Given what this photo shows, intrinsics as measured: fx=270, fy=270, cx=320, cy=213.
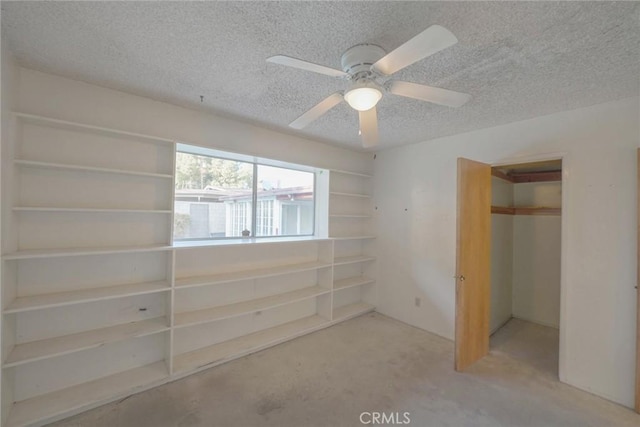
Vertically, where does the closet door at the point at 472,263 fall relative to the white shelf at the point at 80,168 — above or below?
below

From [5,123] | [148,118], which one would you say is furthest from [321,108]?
[5,123]

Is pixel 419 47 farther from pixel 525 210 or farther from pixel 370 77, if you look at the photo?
pixel 525 210

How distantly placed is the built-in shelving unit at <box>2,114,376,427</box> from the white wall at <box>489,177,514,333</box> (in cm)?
268

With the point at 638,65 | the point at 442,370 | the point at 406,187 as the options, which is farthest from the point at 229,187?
the point at 638,65

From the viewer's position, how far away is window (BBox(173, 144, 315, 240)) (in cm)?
284

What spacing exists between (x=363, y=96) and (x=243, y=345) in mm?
2636

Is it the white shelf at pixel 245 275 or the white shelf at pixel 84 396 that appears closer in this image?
the white shelf at pixel 84 396

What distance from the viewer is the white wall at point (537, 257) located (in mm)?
3697

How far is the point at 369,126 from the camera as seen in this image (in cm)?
178

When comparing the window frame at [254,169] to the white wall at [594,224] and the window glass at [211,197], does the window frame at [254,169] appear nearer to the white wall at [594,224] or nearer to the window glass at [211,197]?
the window glass at [211,197]

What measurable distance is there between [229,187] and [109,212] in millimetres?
1210

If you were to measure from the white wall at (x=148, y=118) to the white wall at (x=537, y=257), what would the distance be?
3168 mm

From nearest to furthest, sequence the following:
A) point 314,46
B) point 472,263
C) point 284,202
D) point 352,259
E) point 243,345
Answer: point 314,46 → point 472,263 → point 243,345 → point 284,202 → point 352,259

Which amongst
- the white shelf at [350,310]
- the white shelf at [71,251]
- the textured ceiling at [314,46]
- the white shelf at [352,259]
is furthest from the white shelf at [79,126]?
the white shelf at [350,310]
